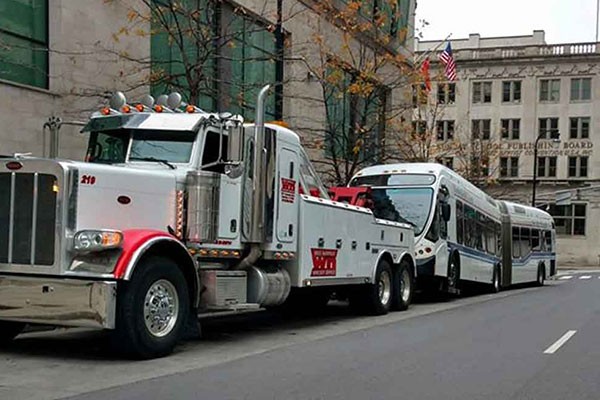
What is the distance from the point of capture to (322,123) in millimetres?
28578

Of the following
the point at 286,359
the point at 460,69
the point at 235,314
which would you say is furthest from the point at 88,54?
the point at 460,69

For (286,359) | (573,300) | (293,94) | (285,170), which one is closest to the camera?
(286,359)

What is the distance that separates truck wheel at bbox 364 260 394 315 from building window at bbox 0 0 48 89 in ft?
27.8

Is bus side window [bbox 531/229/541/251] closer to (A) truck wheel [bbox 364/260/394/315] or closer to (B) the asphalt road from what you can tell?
(A) truck wheel [bbox 364/260/394/315]

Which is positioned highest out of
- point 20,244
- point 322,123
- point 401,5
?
point 401,5

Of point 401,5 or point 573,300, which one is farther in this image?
point 401,5

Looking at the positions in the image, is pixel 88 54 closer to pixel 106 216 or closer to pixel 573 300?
pixel 106 216

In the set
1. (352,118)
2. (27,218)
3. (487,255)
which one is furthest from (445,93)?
(27,218)

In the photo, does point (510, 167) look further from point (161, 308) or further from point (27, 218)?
point (27, 218)

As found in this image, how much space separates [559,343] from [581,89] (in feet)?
187

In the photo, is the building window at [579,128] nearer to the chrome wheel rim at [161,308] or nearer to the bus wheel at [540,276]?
the bus wheel at [540,276]

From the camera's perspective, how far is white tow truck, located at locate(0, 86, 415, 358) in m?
9.02

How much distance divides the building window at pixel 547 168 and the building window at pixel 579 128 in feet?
8.51

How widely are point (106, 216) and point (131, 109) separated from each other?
2.40 meters
